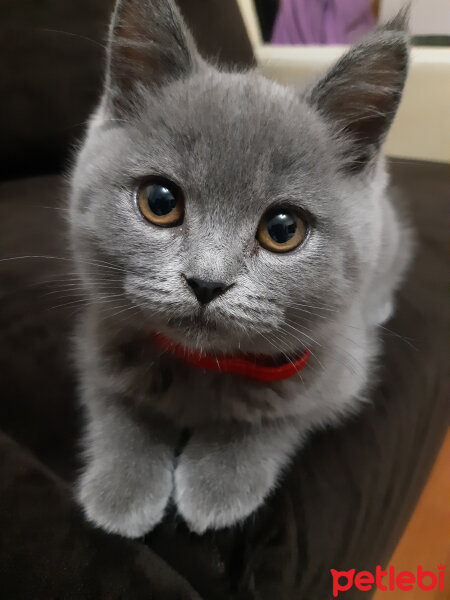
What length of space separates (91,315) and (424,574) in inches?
29.9

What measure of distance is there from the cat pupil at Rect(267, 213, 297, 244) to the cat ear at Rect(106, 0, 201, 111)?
0.23 m

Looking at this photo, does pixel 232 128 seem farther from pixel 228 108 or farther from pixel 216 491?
pixel 216 491

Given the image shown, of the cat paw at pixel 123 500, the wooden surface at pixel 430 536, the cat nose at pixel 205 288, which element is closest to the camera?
the cat nose at pixel 205 288

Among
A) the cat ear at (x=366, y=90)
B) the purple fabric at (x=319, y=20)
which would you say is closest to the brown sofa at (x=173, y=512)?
the cat ear at (x=366, y=90)

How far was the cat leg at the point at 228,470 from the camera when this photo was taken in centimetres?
62

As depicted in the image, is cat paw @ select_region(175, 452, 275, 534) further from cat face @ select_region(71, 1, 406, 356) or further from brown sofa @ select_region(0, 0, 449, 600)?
cat face @ select_region(71, 1, 406, 356)

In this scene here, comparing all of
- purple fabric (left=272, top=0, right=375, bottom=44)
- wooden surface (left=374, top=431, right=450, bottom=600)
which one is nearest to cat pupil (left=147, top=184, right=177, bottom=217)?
wooden surface (left=374, top=431, right=450, bottom=600)

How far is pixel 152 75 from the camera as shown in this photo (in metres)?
0.65

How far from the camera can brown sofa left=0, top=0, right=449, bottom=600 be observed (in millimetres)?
564

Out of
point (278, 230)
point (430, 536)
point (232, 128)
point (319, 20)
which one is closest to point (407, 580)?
point (430, 536)

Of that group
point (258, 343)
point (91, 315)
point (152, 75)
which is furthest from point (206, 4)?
point (258, 343)

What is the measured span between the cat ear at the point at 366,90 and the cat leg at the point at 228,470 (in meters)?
0.37

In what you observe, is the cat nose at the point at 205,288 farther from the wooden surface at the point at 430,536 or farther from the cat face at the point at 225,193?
the wooden surface at the point at 430,536

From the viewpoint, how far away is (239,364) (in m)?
0.65
